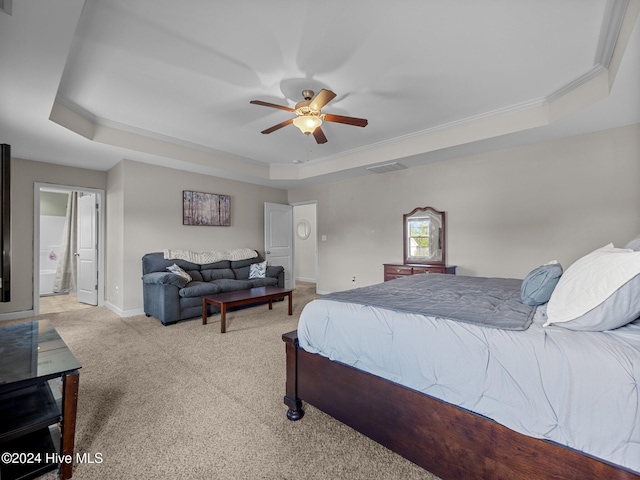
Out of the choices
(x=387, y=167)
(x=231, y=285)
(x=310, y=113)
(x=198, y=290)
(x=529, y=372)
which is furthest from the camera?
(x=387, y=167)

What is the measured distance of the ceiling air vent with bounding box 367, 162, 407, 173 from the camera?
15.6 ft

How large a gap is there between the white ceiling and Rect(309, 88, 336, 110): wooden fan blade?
10.5 inches

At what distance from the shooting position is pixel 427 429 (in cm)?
135

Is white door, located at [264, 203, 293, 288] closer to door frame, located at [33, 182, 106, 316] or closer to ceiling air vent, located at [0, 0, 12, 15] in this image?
door frame, located at [33, 182, 106, 316]

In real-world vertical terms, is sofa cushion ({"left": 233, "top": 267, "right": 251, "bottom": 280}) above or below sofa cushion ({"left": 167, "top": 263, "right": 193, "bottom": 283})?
below

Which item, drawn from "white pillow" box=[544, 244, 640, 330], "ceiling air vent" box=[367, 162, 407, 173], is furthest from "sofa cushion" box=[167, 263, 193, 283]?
"white pillow" box=[544, 244, 640, 330]

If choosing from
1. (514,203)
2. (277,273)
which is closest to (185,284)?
(277,273)

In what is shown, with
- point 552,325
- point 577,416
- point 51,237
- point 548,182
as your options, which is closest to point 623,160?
point 548,182

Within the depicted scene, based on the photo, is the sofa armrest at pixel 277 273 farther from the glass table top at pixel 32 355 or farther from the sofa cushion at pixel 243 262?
the glass table top at pixel 32 355

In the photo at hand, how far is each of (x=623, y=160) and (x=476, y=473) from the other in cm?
390

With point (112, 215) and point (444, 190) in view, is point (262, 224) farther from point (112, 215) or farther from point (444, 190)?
point (444, 190)

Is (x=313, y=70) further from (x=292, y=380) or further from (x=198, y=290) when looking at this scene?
(x=198, y=290)

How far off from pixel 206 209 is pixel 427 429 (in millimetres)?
4999

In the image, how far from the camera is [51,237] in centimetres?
680
